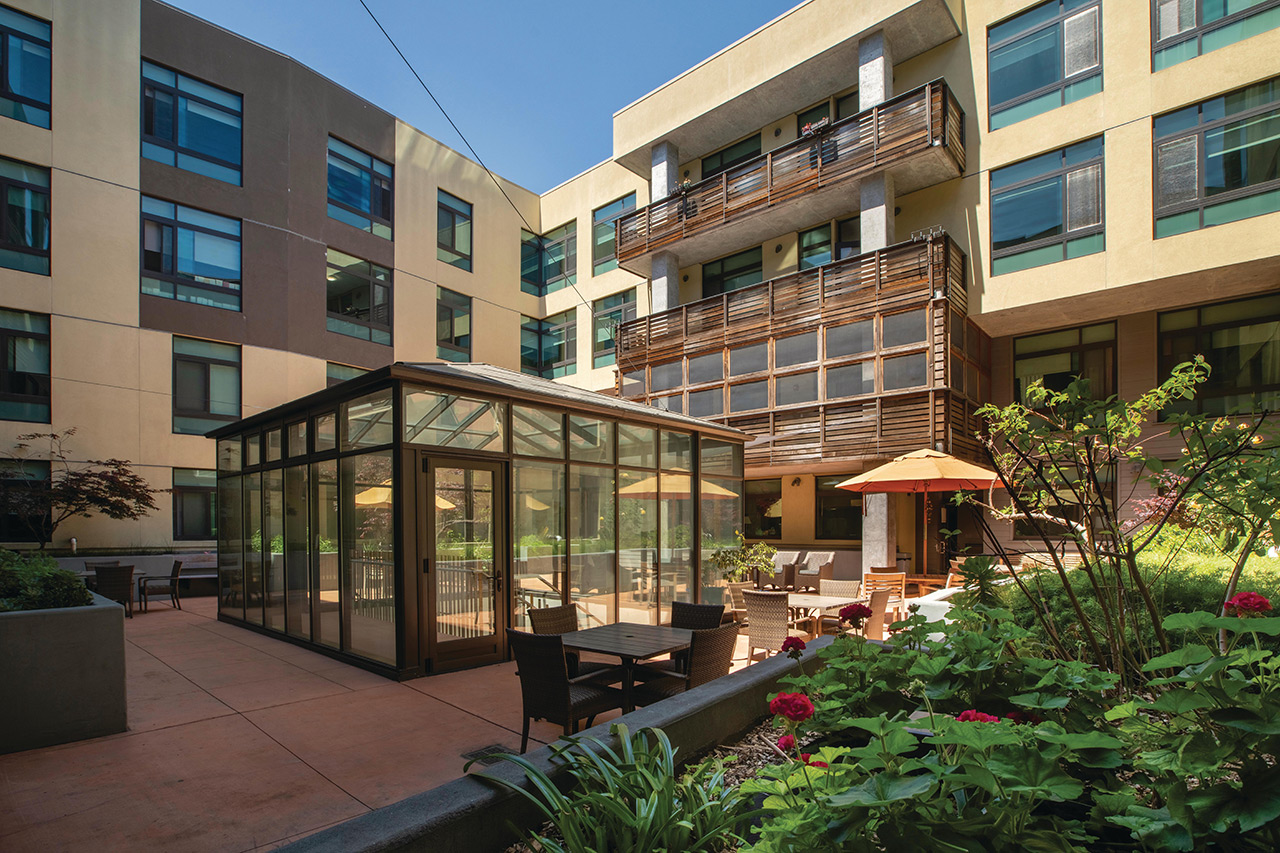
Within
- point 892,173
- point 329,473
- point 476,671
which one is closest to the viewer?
point 476,671

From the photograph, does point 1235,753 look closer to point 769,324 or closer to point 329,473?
point 329,473

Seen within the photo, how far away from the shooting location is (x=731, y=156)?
19078 millimetres

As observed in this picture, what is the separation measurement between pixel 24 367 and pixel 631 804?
56.9 feet

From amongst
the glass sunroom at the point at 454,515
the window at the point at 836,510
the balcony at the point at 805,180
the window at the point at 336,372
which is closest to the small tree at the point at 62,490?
the glass sunroom at the point at 454,515

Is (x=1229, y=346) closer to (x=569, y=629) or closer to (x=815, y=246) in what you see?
(x=815, y=246)

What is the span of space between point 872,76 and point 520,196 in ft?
44.0

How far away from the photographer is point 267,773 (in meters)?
4.58

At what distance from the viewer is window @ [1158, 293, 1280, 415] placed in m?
12.3

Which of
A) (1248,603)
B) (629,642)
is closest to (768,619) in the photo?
(629,642)

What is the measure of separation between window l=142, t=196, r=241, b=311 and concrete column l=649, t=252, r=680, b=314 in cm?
1067

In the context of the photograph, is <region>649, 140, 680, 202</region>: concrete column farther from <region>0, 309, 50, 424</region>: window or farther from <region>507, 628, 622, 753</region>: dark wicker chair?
<region>507, 628, 622, 753</region>: dark wicker chair

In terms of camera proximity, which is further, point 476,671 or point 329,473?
point 329,473

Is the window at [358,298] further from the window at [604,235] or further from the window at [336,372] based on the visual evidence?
the window at [604,235]

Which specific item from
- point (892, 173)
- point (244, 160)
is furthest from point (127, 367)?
point (892, 173)
